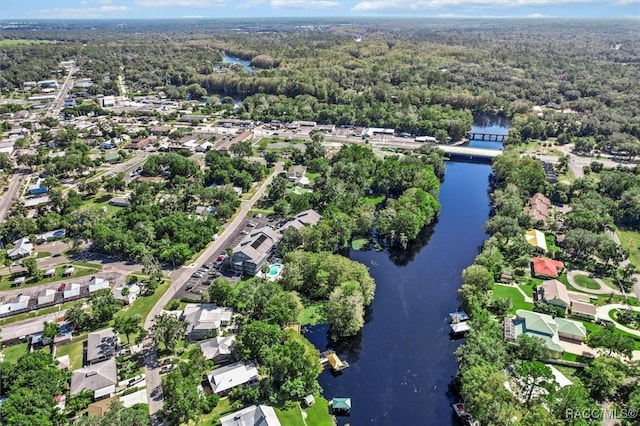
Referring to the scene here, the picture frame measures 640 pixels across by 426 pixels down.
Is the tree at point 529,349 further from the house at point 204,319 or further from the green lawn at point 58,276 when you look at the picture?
the green lawn at point 58,276

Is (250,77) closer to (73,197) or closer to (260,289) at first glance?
(73,197)

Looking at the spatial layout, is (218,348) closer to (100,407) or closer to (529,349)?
(100,407)

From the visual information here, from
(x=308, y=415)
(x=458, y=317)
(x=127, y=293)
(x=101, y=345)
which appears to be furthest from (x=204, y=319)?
(x=458, y=317)

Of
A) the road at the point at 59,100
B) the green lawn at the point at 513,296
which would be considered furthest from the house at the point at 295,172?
the road at the point at 59,100

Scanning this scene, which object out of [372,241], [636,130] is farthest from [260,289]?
[636,130]

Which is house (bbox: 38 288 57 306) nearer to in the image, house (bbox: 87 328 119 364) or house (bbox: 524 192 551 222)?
house (bbox: 87 328 119 364)

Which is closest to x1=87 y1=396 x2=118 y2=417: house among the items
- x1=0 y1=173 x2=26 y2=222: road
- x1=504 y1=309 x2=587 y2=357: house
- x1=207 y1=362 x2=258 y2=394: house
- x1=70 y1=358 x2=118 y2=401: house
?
x1=70 y1=358 x2=118 y2=401: house
